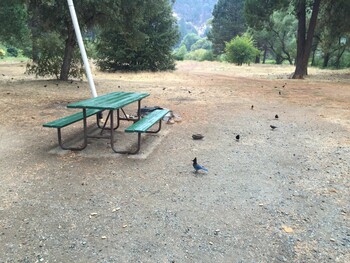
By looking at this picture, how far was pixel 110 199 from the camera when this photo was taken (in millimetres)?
3490

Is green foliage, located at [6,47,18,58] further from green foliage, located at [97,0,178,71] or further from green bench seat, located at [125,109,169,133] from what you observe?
green bench seat, located at [125,109,169,133]

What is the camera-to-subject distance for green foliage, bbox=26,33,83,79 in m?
12.5

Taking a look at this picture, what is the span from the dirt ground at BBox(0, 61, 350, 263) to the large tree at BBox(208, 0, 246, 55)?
52.2 m

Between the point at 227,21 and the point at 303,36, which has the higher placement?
the point at 227,21

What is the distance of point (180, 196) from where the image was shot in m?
3.60

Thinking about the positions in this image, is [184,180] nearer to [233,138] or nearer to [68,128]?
[233,138]

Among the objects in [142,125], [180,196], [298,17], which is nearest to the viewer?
[180,196]

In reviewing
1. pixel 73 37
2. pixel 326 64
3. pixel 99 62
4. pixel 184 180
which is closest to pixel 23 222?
pixel 184 180

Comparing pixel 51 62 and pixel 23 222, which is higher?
pixel 51 62

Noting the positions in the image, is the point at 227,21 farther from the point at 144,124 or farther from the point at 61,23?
the point at 144,124

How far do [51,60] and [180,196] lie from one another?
11072 mm

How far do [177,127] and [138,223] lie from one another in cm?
375

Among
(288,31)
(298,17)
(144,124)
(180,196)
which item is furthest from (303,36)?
(288,31)

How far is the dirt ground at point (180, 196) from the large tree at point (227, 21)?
5222 centimetres
